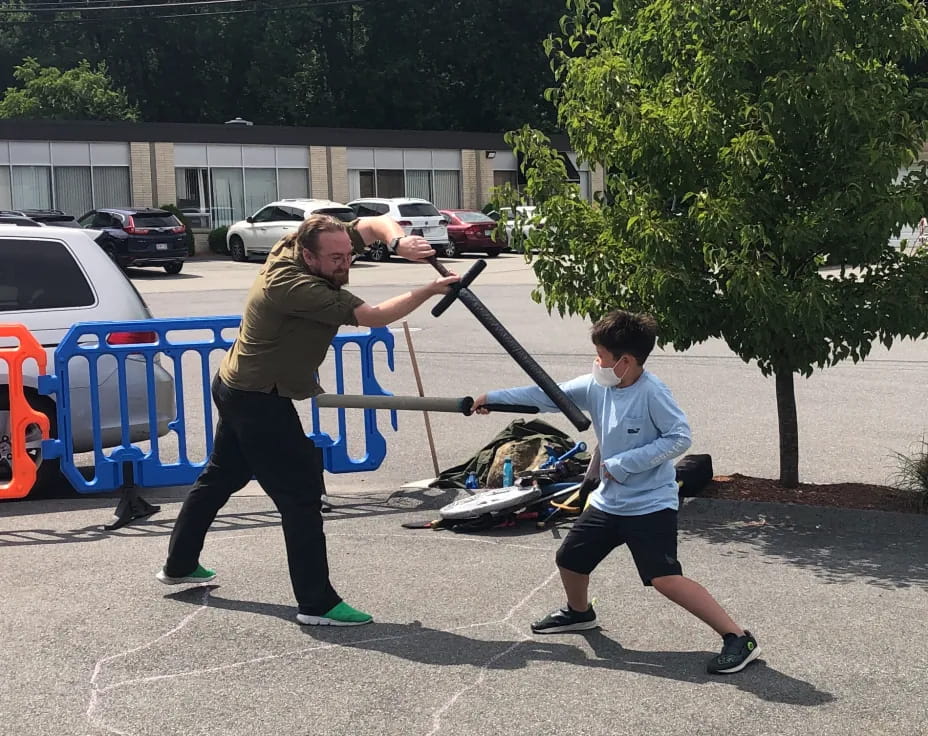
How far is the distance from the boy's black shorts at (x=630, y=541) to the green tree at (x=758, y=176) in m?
2.12

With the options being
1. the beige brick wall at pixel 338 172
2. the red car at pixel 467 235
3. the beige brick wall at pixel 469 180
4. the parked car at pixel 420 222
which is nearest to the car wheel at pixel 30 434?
the parked car at pixel 420 222

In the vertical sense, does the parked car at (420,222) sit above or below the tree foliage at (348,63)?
below

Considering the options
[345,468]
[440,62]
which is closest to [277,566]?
[345,468]

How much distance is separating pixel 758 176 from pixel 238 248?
32.3 m

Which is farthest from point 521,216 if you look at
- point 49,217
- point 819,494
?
point 49,217

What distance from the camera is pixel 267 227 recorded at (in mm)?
37031

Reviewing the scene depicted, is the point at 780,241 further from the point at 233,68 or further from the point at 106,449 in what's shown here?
the point at 233,68

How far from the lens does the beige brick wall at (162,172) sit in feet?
137

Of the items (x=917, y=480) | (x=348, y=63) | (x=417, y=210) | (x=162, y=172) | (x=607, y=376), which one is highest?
(x=348, y=63)

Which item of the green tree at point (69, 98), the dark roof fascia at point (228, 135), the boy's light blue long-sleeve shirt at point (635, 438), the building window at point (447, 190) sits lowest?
the boy's light blue long-sleeve shirt at point (635, 438)

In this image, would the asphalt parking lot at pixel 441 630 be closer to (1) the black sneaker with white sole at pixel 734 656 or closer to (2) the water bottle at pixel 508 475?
(1) the black sneaker with white sole at pixel 734 656

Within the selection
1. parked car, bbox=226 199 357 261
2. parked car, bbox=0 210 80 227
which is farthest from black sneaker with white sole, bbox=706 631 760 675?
parked car, bbox=226 199 357 261

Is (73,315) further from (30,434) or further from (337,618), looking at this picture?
(337,618)

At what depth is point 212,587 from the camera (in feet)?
20.0
